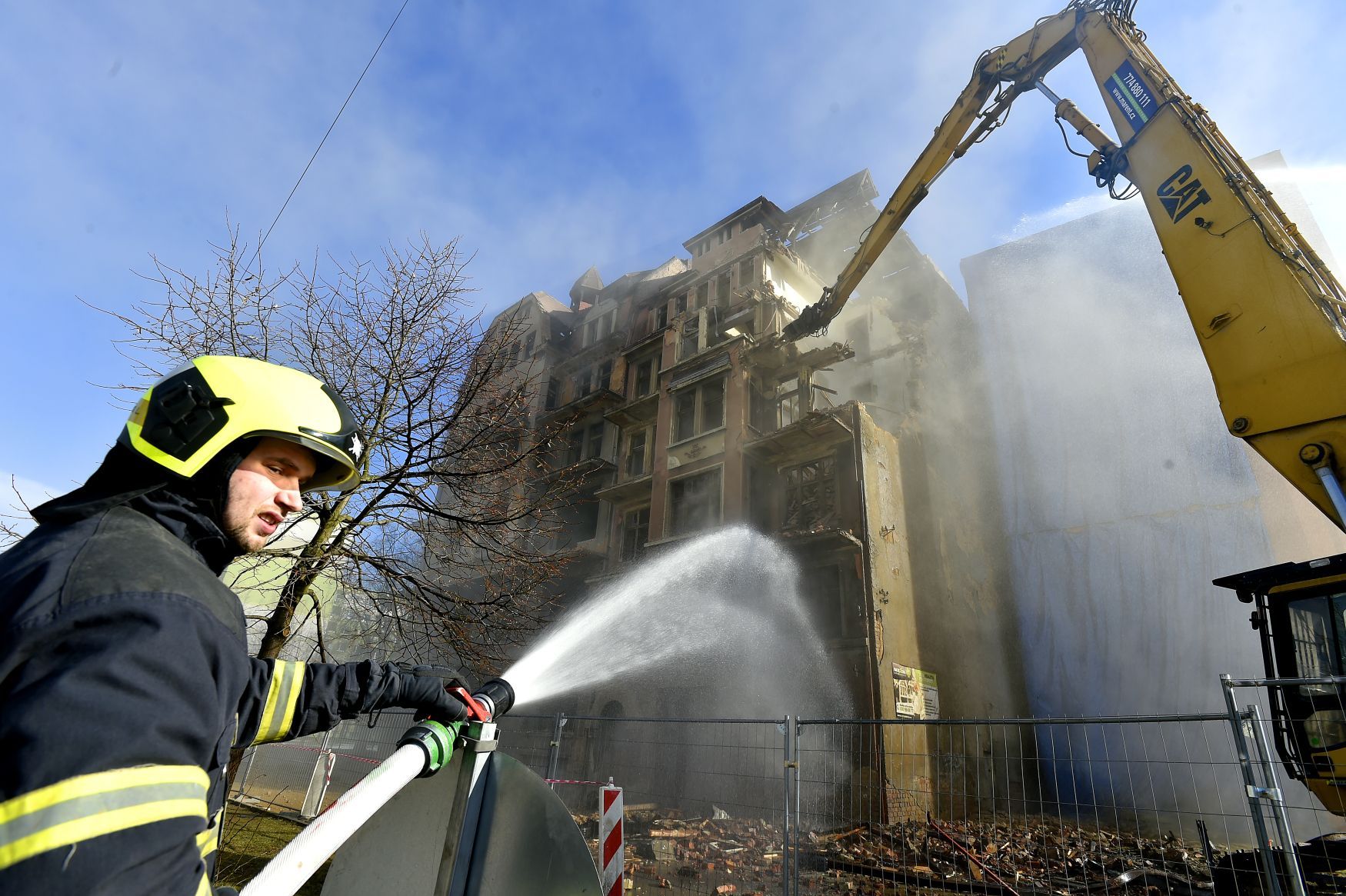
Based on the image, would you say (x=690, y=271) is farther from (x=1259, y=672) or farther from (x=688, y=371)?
(x=1259, y=672)

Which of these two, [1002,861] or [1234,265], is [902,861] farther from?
[1234,265]

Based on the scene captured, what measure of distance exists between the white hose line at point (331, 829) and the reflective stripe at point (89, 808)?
0.53 meters

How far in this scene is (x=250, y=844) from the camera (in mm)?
9547

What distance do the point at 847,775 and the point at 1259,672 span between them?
36.2 feet

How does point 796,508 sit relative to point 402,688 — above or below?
above

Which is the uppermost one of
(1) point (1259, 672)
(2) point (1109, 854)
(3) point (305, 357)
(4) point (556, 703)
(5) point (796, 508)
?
(5) point (796, 508)

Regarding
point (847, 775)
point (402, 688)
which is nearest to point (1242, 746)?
point (402, 688)

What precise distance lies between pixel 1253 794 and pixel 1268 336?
15.1ft

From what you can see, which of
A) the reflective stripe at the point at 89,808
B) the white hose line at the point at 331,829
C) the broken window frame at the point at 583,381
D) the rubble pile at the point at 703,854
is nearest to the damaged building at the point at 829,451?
the broken window frame at the point at 583,381

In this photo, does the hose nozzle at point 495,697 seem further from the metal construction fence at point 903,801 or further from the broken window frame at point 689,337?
the broken window frame at point 689,337

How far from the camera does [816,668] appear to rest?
16.7 meters

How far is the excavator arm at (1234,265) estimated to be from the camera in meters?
5.88

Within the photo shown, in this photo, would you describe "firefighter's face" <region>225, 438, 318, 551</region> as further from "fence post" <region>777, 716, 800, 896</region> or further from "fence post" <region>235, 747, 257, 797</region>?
"fence post" <region>235, 747, 257, 797</region>

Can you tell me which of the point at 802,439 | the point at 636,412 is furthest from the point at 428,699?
the point at 636,412
